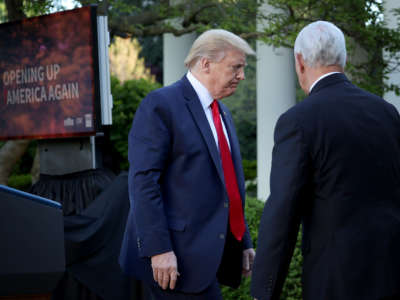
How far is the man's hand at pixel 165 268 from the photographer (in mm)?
2672

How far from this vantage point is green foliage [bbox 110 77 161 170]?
10.6m

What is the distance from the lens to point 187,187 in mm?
2822

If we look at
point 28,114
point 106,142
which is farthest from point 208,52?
point 106,142

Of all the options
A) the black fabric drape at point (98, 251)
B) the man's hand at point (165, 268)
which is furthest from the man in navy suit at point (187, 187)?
the black fabric drape at point (98, 251)

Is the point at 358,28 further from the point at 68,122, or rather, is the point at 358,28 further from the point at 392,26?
Answer: the point at 68,122

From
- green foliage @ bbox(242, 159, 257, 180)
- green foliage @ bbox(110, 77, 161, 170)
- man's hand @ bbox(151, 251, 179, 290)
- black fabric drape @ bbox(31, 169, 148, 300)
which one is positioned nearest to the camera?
man's hand @ bbox(151, 251, 179, 290)

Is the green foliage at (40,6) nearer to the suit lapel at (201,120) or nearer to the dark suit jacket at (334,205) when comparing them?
the suit lapel at (201,120)

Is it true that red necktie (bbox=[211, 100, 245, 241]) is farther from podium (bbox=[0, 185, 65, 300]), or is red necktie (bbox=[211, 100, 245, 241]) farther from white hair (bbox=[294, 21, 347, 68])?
podium (bbox=[0, 185, 65, 300])

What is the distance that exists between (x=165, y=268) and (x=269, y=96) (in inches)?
351

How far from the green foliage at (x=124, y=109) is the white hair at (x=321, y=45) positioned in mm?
8110

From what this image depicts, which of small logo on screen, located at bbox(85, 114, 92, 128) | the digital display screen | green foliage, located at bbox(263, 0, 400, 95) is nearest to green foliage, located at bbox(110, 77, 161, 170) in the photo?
green foliage, located at bbox(263, 0, 400, 95)

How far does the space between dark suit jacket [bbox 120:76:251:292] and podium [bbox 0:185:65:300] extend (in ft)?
1.42

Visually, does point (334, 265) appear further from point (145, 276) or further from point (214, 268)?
point (145, 276)

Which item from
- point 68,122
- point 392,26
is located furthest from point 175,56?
point 68,122
